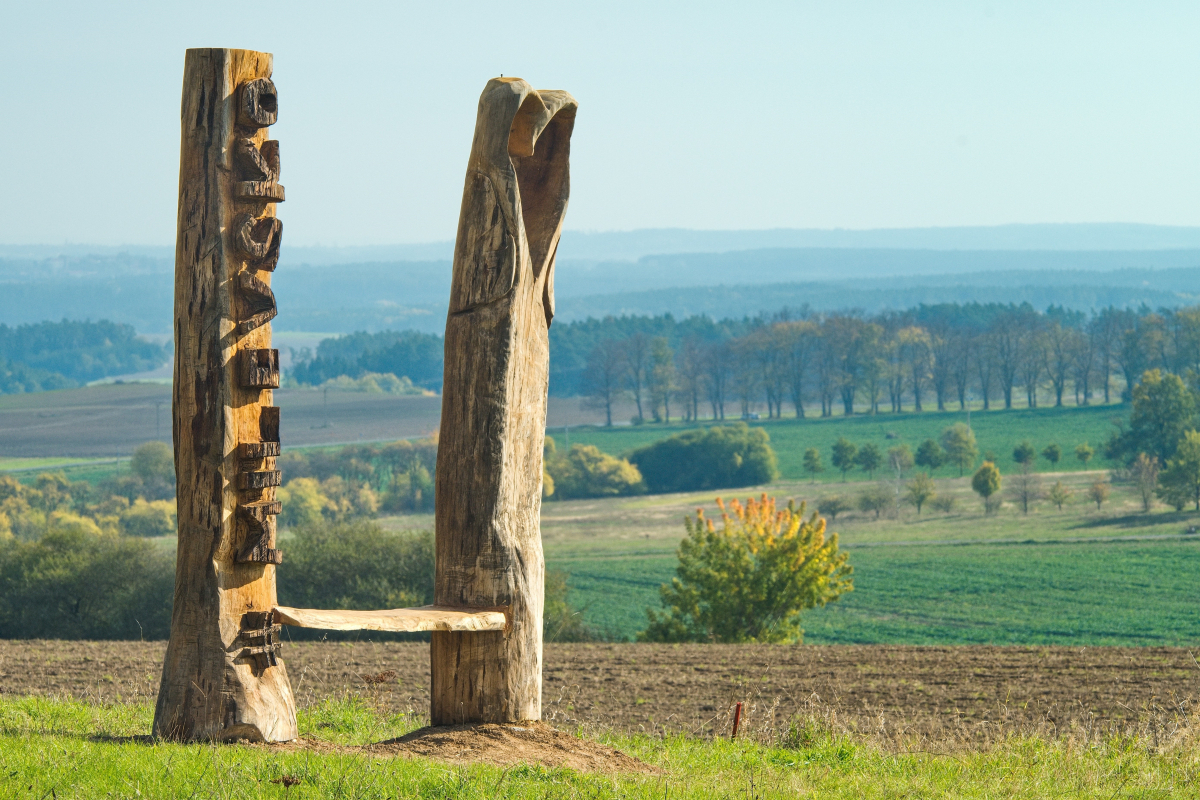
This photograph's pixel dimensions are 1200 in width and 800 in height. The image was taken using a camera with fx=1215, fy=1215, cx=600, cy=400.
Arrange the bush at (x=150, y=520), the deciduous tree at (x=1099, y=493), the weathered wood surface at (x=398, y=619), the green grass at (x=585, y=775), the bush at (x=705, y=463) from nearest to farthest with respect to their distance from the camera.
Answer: the green grass at (x=585, y=775), the weathered wood surface at (x=398, y=619), the deciduous tree at (x=1099, y=493), the bush at (x=150, y=520), the bush at (x=705, y=463)

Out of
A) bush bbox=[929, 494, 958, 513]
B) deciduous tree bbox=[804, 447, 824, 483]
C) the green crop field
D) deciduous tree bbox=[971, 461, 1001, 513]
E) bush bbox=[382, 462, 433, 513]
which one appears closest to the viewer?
the green crop field

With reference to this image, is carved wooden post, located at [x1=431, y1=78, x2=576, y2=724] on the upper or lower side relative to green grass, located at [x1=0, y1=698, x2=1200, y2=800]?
upper

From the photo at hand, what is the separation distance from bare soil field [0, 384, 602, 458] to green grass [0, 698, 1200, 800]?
114506 millimetres

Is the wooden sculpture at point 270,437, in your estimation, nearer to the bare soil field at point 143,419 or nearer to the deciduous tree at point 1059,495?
the deciduous tree at point 1059,495

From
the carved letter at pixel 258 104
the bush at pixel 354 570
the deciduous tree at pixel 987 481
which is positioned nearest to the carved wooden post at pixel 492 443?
the carved letter at pixel 258 104

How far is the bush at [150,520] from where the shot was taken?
75062 millimetres

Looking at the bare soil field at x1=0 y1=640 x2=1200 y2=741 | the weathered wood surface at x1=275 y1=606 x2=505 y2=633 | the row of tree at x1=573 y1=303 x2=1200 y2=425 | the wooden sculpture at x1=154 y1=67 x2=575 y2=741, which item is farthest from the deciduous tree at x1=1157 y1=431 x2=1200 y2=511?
the weathered wood surface at x1=275 y1=606 x2=505 y2=633

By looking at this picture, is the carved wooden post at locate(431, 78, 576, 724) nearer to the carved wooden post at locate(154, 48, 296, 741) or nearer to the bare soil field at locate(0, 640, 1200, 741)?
the carved wooden post at locate(154, 48, 296, 741)

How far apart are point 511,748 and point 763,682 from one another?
39.0ft

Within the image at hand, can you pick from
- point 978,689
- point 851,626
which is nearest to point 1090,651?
point 978,689

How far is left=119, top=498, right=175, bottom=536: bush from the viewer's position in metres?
75.1

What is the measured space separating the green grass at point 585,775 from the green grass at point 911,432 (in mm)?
90793

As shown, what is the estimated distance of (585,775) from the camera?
21.3 ft

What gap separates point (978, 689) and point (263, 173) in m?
14.3
